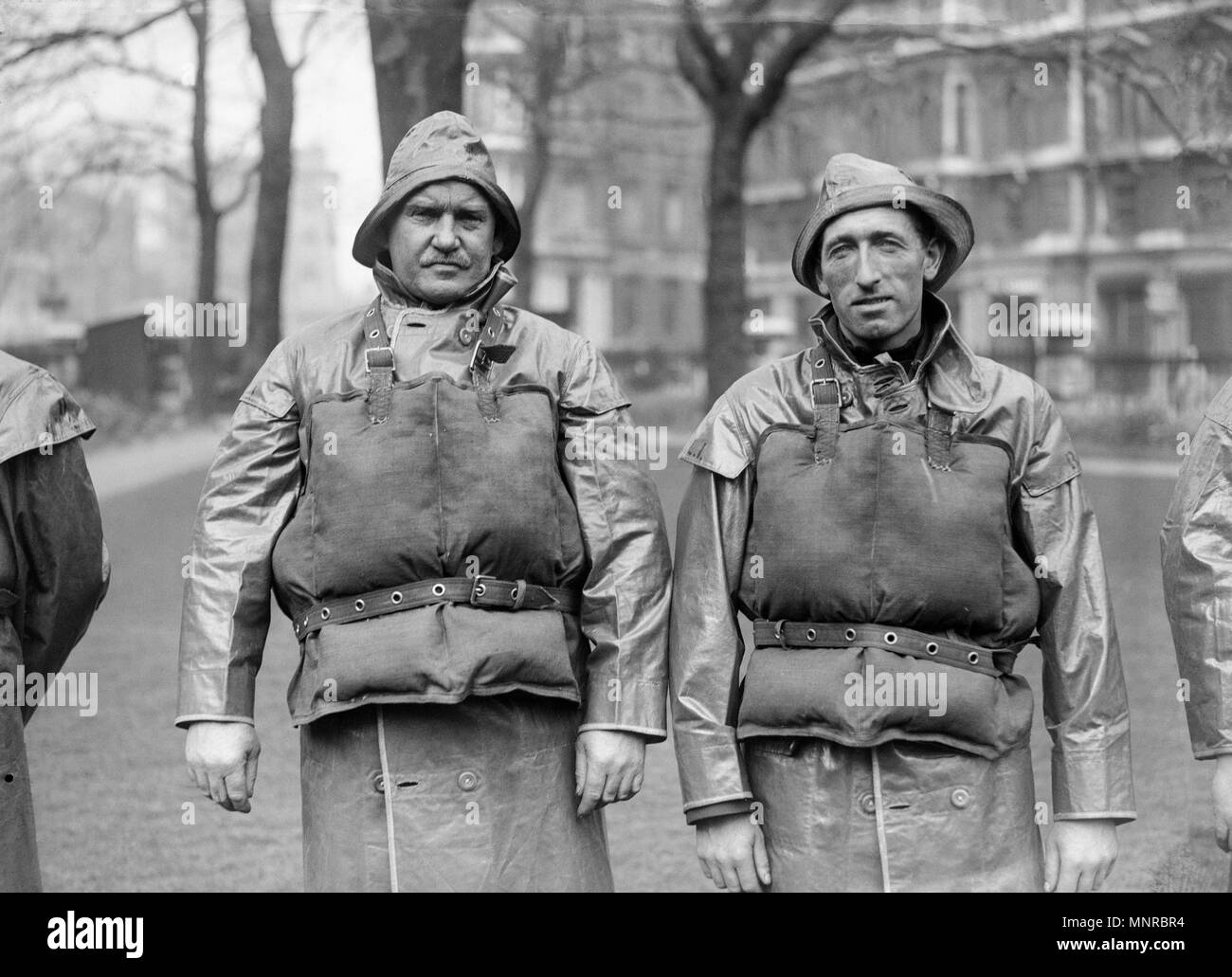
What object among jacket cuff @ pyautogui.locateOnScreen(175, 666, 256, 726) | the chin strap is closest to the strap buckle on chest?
the chin strap

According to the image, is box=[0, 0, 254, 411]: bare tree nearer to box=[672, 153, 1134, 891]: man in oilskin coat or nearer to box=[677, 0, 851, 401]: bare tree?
box=[677, 0, 851, 401]: bare tree

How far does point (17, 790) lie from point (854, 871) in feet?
6.12

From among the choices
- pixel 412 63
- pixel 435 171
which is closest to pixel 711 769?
pixel 435 171

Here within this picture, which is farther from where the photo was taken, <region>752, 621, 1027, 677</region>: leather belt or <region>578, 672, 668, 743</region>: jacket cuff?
<region>578, 672, 668, 743</region>: jacket cuff

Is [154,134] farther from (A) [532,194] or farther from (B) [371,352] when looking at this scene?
(B) [371,352]

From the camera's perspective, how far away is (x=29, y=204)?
19.7 feet

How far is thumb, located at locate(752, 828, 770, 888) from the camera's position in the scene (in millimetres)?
3383

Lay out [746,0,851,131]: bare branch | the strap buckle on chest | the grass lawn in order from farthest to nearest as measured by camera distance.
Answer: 1. [746,0,851,131]: bare branch
2. the grass lawn
3. the strap buckle on chest

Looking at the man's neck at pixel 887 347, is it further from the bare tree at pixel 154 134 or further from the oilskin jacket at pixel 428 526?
the bare tree at pixel 154 134

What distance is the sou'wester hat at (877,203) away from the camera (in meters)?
3.46

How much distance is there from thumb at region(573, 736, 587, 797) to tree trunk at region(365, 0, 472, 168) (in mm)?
2877

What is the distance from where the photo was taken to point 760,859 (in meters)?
3.39

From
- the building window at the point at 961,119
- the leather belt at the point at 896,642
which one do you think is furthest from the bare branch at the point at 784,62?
the leather belt at the point at 896,642
